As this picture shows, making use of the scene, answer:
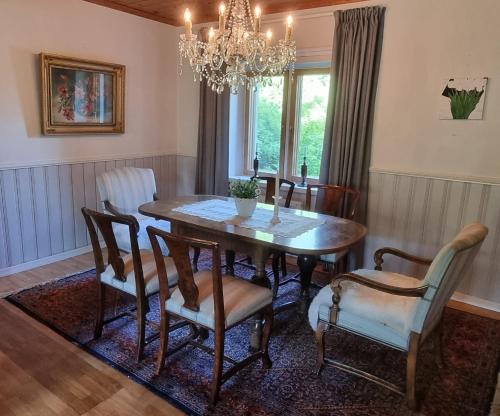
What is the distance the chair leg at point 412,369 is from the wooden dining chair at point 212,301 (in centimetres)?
74

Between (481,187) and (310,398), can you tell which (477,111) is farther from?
(310,398)

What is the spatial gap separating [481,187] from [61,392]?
3.15 meters

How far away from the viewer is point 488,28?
2.94 metres

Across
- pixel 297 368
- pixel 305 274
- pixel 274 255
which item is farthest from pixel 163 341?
pixel 274 255

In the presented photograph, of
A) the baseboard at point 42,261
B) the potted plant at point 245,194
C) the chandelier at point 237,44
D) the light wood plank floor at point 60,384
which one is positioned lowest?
the light wood plank floor at point 60,384

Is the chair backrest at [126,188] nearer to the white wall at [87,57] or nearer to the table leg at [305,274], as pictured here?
the white wall at [87,57]

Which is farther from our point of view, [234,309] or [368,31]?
[368,31]

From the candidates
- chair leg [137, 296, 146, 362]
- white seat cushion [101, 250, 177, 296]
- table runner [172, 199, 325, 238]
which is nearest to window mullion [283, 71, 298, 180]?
table runner [172, 199, 325, 238]

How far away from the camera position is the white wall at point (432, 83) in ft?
9.82

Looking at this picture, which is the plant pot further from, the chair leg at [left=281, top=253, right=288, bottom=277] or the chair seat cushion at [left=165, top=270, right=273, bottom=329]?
the chair leg at [left=281, top=253, right=288, bottom=277]

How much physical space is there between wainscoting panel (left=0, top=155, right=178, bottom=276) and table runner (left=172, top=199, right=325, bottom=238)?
151 centimetres

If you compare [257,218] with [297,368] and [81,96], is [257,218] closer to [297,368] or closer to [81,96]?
[297,368]

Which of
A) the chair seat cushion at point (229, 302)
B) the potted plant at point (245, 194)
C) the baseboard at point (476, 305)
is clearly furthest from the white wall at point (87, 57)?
the baseboard at point (476, 305)

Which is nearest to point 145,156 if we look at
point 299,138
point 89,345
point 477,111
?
point 299,138
